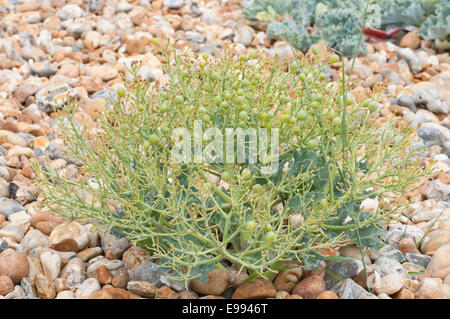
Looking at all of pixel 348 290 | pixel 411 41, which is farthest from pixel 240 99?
pixel 411 41

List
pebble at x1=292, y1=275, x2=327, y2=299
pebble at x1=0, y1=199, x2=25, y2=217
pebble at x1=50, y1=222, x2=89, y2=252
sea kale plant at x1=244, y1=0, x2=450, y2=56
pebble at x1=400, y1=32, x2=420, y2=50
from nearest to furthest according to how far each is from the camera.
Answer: pebble at x1=292, y1=275, x2=327, y2=299
pebble at x1=50, y1=222, x2=89, y2=252
pebble at x1=0, y1=199, x2=25, y2=217
sea kale plant at x1=244, y1=0, x2=450, y2=56
pebble at x1=400, y1=32, x2=420, y2=50

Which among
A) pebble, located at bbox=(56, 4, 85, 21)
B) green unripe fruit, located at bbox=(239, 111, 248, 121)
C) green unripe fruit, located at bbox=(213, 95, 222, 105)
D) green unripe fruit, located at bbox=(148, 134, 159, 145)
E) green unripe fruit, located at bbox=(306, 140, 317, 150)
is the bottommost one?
pebble, located at bbox=(56, 4, 85, 21)

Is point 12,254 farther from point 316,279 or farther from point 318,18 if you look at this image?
point 318,18

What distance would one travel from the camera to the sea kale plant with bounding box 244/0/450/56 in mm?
5016

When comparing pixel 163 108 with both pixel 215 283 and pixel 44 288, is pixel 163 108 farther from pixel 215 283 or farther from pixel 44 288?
pixel 44 288

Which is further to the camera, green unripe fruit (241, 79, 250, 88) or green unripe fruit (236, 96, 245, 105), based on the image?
green unripe fruit (241, 79, 250, 88)

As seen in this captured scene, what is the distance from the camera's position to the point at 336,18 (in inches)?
202

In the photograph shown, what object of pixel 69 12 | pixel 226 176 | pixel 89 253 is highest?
pixel 226 176

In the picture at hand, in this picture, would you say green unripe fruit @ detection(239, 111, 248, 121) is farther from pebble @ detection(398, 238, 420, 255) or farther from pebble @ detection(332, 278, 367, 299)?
pebble @ detection(398, 238, 420, 255)

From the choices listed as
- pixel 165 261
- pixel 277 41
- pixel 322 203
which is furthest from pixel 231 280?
pixel 277 41

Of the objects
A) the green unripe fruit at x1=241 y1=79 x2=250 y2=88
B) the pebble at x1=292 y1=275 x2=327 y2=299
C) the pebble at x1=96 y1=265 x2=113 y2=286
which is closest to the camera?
the green unripe fruit at x1=241 y1=79 x2=250 y2=88

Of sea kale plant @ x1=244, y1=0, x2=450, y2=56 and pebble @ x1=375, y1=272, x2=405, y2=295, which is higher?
sea kale plant @ x1=244, y1=0, x2=450, y2=56

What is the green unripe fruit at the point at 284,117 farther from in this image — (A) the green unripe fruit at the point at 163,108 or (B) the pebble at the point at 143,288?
(B) the pebble at the point at 143,288

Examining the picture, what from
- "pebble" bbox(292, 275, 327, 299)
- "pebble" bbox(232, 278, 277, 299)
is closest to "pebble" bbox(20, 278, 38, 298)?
"pebble" bbox(232, 278, 277, 299)
